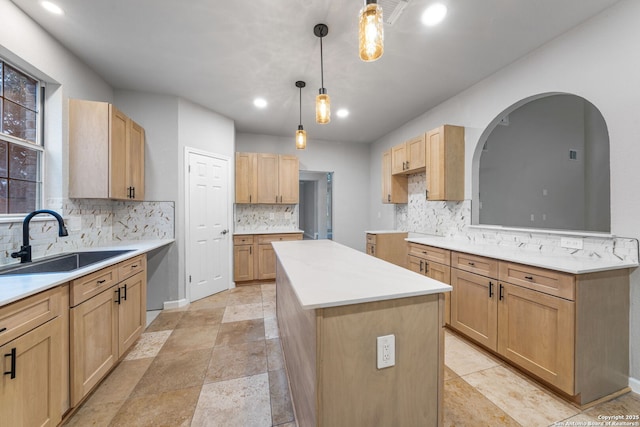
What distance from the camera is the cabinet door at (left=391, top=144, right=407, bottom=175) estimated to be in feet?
12.5

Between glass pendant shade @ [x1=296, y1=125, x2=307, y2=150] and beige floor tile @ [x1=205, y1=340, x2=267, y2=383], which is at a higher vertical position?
glass pendant shade @ [x1=296, y1=125, x2=307, y2=150]

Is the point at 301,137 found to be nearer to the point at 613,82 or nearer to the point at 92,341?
the point at 92,341

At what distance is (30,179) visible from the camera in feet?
6.79

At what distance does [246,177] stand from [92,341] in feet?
10.6

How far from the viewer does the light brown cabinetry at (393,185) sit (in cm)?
424

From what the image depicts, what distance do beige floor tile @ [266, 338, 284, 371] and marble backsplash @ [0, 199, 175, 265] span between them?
78.6 inches

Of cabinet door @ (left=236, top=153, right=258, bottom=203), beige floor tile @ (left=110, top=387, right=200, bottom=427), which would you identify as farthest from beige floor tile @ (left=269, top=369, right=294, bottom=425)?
cabinet door @ (left=236, top=153, right=258, bottom=203)

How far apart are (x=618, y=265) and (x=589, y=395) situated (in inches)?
34.8

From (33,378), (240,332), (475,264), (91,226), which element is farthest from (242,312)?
(475,264)

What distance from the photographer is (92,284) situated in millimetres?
1678

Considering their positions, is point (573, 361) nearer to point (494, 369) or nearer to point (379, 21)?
point (494, 369)

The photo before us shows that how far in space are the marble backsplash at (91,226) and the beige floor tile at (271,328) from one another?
1.72 meters

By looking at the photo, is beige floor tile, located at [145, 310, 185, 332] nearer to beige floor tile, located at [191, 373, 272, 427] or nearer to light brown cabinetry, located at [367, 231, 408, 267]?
beige floor tile, located at [191, 373, 272, 427]

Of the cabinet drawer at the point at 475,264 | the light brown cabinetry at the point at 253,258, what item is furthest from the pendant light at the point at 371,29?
the light brown cabinetry at the point at 253,258
